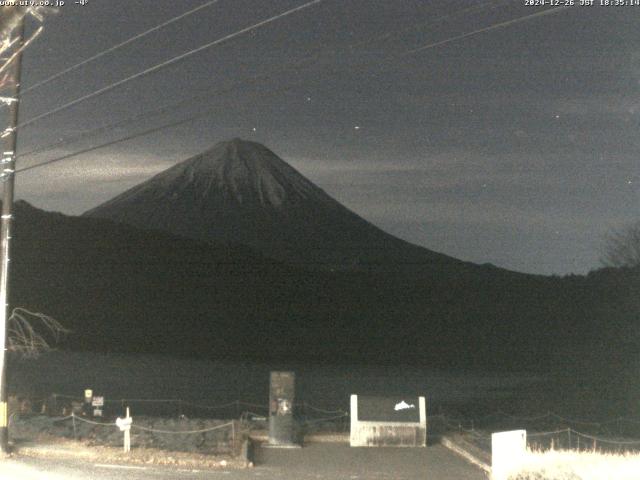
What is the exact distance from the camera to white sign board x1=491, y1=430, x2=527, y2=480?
15477 millimetres

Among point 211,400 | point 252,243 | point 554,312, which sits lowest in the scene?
point 211,400

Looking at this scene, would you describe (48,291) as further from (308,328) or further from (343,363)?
(343,363)

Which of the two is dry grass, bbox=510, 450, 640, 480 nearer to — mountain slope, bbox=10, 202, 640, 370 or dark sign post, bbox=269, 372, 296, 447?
dark sign post, bbox=269, 372, 296, 447

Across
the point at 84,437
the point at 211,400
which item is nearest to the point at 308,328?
the point at 211,400

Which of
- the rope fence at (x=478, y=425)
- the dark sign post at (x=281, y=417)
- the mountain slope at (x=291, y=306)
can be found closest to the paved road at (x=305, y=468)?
the dark sign post at (x=281, y=417)

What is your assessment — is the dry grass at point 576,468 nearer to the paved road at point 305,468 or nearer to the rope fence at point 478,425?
the paved road at point 305,468

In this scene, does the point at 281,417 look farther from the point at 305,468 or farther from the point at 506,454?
the point at 506,454

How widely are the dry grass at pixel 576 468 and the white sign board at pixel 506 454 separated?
15cm

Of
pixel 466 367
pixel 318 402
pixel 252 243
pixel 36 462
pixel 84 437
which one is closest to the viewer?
pixel 36 462

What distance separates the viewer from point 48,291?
100 meters

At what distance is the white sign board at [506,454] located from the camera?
15477mm

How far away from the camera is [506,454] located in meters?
15.7

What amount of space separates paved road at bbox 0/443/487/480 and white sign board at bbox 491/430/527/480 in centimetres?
150

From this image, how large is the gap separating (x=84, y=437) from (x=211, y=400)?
2821 centimetres
